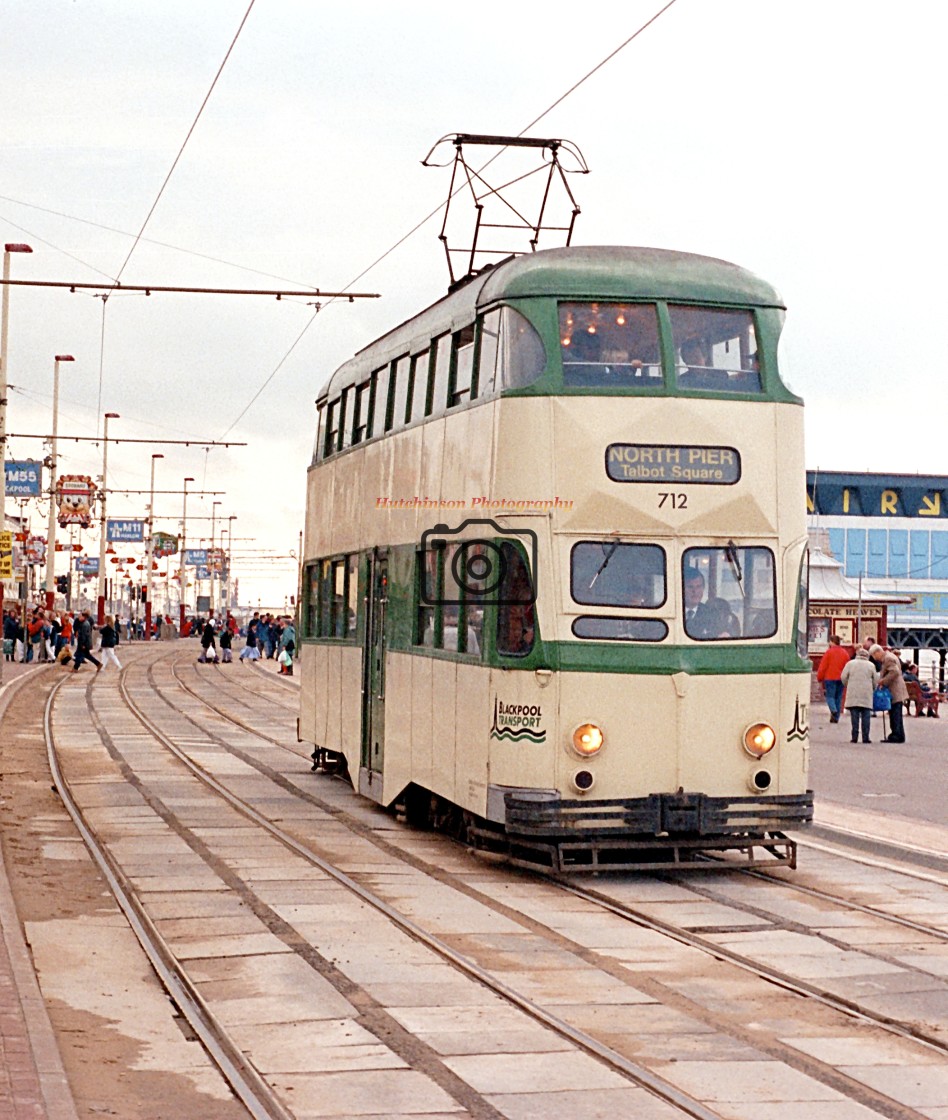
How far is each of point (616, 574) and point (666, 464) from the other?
2.86 ft

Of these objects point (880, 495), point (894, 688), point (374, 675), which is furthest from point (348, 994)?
point (880, 495)

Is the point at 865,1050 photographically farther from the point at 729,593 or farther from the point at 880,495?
the point at 880,495

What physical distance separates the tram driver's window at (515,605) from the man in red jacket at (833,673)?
19.5 metres

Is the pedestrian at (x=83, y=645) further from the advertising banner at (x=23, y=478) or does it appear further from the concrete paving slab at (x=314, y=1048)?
the concrete paving slab at (x=314, y=1048)

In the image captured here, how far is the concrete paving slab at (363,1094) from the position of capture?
7539 mm

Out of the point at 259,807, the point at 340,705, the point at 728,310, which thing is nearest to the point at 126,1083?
the point at 728,310

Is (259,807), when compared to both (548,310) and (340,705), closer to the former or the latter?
(340,705)

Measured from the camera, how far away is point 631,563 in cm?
1412

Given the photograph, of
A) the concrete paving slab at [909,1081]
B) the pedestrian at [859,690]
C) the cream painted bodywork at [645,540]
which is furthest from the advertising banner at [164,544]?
the concrete paving slab at [909,1081]

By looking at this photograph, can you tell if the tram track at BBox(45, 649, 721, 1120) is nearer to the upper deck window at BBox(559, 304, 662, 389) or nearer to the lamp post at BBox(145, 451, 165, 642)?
the upper deck window at BBox(559, 304, 662, 389)

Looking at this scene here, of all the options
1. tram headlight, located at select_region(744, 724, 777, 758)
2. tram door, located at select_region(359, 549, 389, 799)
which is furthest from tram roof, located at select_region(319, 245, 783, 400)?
tram door, located at select_region(359, 549, 389, 799)

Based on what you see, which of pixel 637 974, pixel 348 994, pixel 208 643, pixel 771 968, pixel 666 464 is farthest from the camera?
pixel 208 643

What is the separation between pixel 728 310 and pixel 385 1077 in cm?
798

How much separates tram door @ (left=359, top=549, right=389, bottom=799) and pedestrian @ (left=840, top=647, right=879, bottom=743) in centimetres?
1134
